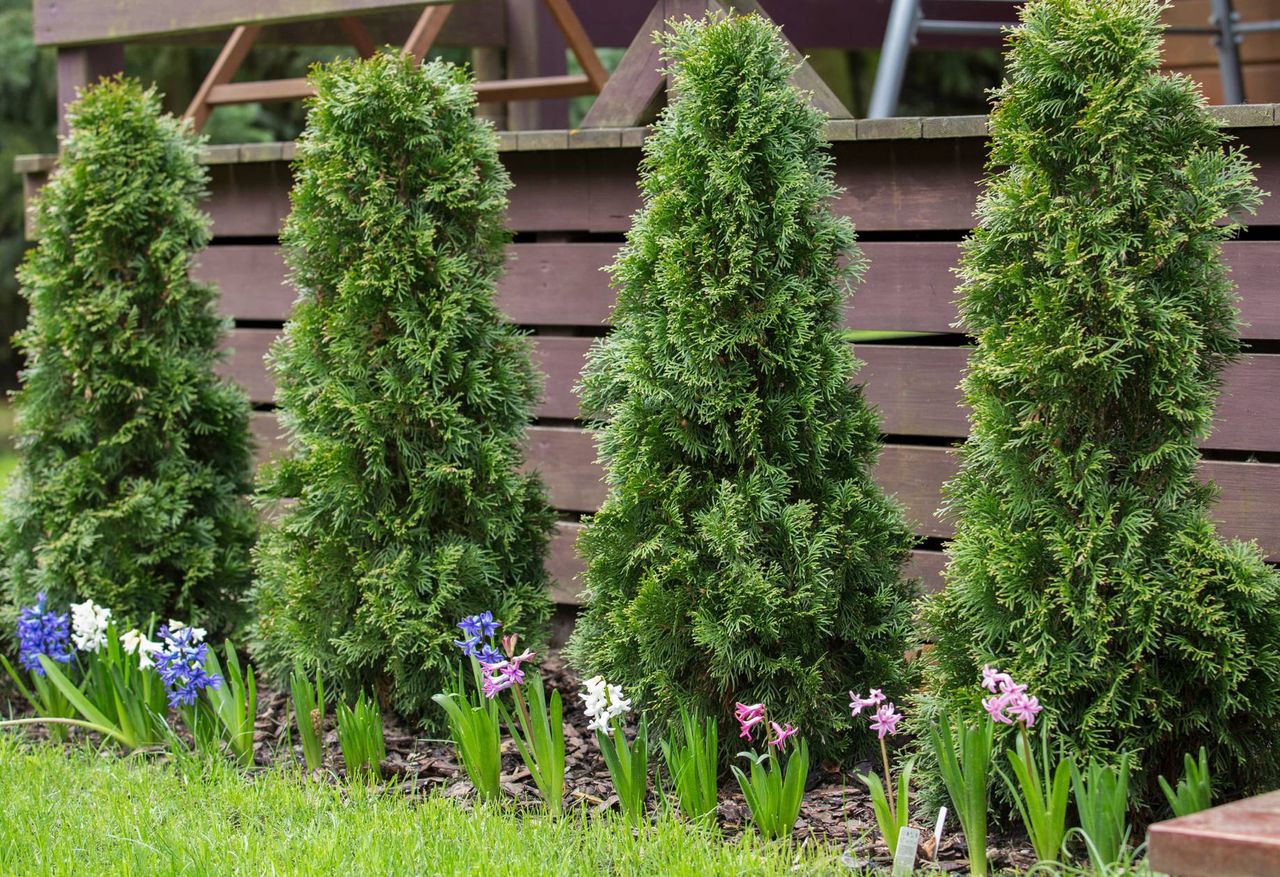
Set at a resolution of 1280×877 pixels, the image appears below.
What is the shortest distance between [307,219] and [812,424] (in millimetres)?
1762

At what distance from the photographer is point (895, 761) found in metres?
3.96

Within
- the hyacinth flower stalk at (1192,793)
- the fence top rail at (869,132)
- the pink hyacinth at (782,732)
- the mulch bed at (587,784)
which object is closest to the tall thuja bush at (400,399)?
the mulch bed at (587,784)

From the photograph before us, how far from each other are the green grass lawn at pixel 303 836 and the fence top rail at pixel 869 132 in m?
2.10

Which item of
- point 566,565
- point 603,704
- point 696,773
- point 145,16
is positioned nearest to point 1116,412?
point 696,773

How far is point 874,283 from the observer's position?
15.5 feet

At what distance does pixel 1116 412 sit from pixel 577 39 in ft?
10.7

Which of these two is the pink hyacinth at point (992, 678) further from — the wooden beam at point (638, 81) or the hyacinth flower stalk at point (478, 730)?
the wooden beam at point (638, 81)

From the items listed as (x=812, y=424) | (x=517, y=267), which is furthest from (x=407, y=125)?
(x=812, y=424)

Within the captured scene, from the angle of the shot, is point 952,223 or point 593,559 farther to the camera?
point 952,223

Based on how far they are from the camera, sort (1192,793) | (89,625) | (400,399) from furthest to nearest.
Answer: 1. (89,625)
2. (400,399)
3. (1192,793)

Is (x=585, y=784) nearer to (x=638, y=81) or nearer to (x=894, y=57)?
(x=638, y=81)

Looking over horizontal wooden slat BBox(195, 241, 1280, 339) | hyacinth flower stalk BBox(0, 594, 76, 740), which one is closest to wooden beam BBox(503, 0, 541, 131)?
horizontal wooden slat BBox(195, 241, 1280, 339)

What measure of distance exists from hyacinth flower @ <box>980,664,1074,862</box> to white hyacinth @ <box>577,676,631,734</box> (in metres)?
0.95

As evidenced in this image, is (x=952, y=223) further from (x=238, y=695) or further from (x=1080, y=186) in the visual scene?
(x=238, y=695)
